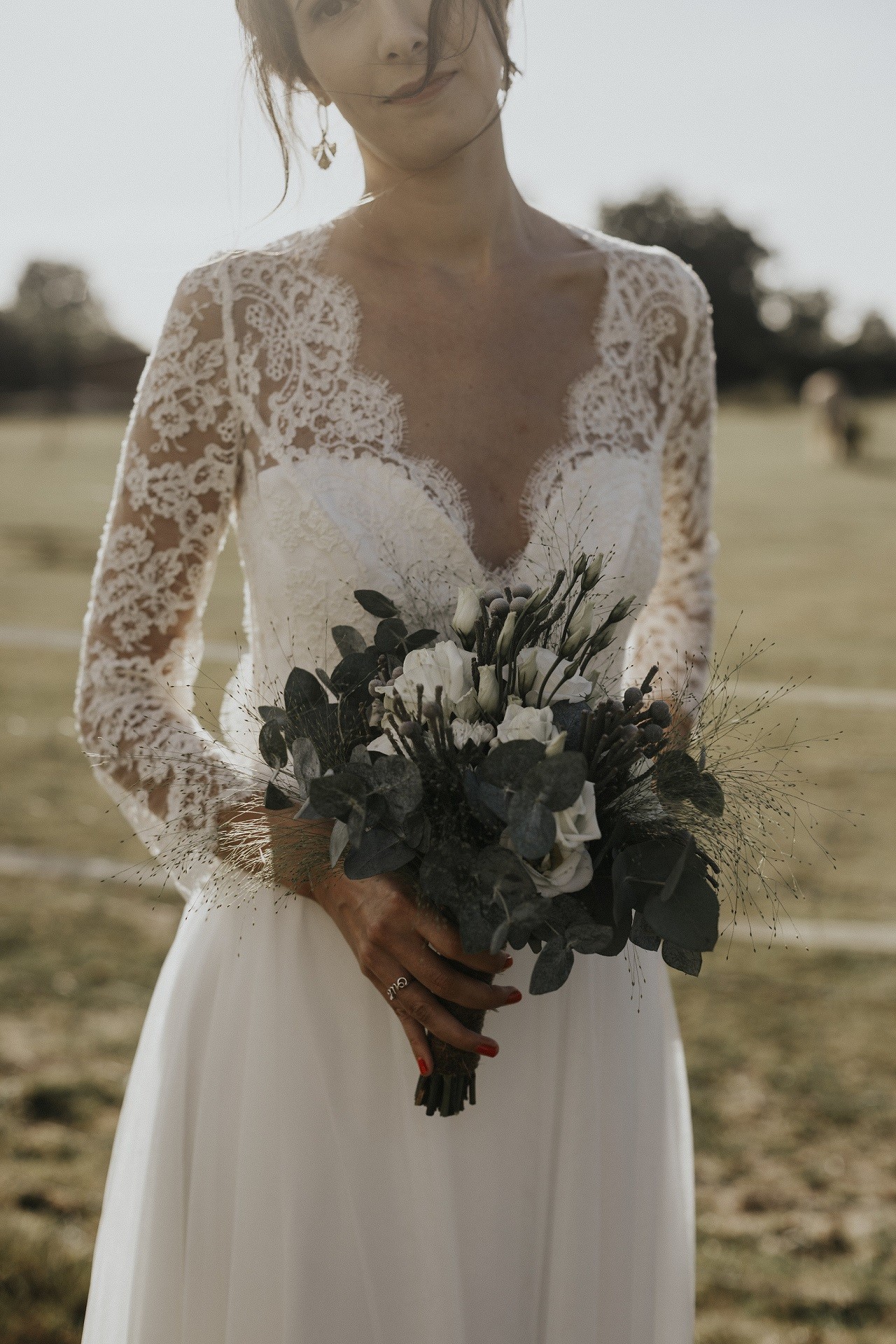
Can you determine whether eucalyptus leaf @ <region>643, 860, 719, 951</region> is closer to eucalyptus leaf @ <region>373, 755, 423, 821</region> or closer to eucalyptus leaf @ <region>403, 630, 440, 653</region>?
eucalyptus leaf @ <region>373, 755, 423, 821</region>

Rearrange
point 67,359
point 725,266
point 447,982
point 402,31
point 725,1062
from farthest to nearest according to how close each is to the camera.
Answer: point 67,359 → point 725,266 → point 725,1062 → point 402,31 → point 447,982

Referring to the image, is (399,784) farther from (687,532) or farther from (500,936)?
(687,532)

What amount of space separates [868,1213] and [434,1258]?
7.43 feet

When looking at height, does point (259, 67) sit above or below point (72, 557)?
below

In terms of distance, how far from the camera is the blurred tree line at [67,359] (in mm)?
46406

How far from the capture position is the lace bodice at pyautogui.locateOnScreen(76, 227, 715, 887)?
70.9 inches

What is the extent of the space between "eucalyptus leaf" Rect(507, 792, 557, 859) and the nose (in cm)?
116

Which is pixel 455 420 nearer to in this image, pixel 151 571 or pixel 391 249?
pixel 391 249

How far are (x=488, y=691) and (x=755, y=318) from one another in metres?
35.8

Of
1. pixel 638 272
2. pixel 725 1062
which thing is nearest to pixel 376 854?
pixel 638 272

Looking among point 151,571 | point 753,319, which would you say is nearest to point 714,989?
point 151,571

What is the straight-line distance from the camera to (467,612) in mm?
1414

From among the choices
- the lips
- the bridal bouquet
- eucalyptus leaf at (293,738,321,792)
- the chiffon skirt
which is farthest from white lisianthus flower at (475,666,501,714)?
the lips

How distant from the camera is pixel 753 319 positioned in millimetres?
34500
